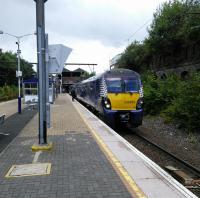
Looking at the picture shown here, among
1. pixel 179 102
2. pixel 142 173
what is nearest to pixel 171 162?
pixel 142 173

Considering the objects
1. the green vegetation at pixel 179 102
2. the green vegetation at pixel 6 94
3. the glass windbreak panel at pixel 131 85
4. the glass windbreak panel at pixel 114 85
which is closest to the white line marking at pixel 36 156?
the glass windbreak panel at pixel 114 85

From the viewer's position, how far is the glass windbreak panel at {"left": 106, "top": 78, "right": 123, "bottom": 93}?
1808 cm

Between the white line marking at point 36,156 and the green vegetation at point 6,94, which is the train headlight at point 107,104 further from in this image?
the green vegetation at point 6,94

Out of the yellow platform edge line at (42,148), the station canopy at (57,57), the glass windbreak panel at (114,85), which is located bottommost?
the yellow platform edge line at (42,148)

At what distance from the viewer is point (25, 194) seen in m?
6.44

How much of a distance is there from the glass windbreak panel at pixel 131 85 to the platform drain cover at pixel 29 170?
9.94m

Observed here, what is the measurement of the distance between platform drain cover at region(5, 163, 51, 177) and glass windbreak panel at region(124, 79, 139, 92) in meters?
9.94

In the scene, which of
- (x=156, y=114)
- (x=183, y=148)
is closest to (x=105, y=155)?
(x=183, y=148)

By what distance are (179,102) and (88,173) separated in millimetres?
12012

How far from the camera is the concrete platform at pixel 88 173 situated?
649 cm

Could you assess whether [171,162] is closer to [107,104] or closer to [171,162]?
[171,162]

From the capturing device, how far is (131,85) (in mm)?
18359

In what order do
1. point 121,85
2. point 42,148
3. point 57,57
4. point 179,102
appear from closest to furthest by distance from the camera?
point 42,148
point 57,57
point 121,85
point 179,102

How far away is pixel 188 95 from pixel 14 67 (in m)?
71.9
